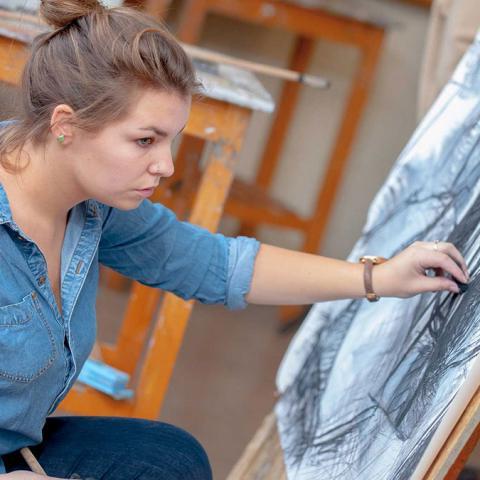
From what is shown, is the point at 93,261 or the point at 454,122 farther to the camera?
the point at 454,122

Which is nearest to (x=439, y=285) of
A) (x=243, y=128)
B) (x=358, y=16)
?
(x=243, y=128)

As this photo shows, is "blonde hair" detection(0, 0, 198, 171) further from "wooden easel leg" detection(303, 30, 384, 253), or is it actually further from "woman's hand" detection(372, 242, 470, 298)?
"wooden easel leg" detection(303, 30, 384, 253)

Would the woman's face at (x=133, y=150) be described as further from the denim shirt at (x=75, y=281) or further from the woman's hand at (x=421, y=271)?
the woman's hand at (x=421, y=271)

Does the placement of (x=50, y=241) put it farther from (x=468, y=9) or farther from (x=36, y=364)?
(x=468, y=9)

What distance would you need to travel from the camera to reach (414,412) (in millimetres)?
1056

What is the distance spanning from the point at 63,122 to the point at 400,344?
1.69 feet

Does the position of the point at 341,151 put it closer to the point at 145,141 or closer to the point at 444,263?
the point at 444,263

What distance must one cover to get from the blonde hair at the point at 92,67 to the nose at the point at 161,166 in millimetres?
59

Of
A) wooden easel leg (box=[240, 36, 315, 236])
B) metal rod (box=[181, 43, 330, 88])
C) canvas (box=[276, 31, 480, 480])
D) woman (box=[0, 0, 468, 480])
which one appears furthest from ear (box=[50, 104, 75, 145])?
wooden easel leg (box=[240, 36, 315, 236])

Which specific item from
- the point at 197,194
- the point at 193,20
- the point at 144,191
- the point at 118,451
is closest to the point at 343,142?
the point at 193,20

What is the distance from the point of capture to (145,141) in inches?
41.3

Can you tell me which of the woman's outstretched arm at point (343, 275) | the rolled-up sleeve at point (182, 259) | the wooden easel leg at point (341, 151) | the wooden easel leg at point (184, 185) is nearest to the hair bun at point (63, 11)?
the rolled-up sleeve at point (182, 259)

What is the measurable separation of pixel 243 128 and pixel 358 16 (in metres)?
1.48

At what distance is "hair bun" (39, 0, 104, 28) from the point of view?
107cm
